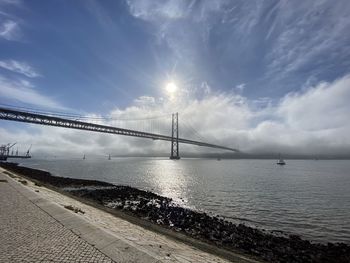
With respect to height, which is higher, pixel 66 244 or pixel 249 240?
pixel 66 244

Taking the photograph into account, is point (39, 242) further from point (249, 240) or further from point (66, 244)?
point (249, 240)

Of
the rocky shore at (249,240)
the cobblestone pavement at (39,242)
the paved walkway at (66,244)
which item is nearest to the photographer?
the cobblestone pavement at (39,242)

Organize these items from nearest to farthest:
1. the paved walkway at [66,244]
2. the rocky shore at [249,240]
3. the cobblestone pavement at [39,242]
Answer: the cobblestone pavement at [39,242] → the paved walkway at [66,244] → the rocky shore at [249,240]

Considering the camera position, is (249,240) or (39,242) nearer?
(39,242)

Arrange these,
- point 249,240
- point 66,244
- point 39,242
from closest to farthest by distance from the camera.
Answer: point 66,244
point 39,242
point 249,240

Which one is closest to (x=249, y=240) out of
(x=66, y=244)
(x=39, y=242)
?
(x=66, y=244)

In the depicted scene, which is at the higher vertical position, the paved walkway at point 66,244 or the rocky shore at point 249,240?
the paved walkway at point 66,244

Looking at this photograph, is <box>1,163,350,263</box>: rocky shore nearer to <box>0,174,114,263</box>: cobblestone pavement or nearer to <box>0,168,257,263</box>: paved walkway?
<box>0,168,257,263</box>: paved walkway

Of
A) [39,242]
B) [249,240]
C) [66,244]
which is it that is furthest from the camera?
[249,240]

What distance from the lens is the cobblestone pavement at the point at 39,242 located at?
212 inches

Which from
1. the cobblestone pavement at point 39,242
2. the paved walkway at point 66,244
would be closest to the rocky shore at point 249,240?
the paved walkway at point 66,244

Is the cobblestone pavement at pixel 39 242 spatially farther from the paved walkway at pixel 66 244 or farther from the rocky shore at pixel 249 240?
the rocky shore at pixel 249 240

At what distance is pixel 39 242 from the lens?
635 centimetres

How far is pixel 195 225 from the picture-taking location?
14570 mm
